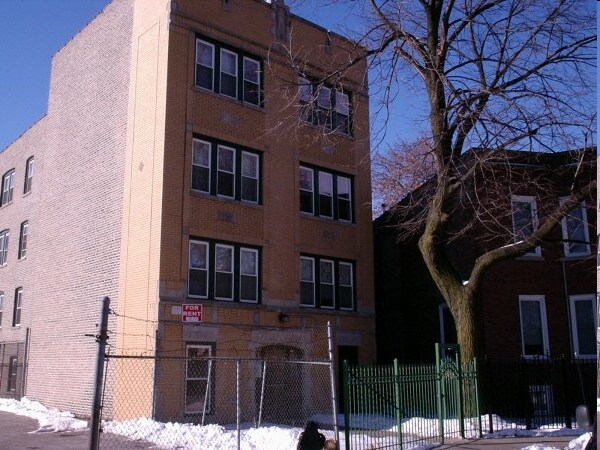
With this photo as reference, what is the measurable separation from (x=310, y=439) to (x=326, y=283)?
38.2ft

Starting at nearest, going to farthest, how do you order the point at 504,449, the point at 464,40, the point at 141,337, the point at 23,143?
1. the point at 504,449
2. the point at 464,40
3. the point at 141,337
4. the point at 23,143

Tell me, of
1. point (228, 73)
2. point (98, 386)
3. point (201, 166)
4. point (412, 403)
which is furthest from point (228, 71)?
point (98, 386)

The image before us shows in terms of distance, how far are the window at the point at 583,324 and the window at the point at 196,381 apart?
461 inches

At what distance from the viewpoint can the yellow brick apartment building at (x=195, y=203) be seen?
60.8ft

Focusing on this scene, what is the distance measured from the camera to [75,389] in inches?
818

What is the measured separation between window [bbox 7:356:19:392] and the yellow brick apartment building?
178 millimetres

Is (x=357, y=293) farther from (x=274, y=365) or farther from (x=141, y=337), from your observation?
(x=141, y=337)

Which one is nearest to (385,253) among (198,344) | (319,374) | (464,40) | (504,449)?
(319,374)

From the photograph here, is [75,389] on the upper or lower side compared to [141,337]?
lower

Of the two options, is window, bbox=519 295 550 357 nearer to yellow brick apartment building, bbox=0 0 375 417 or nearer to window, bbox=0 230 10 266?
yellow brick apartment building, bbox=0 0 375 417

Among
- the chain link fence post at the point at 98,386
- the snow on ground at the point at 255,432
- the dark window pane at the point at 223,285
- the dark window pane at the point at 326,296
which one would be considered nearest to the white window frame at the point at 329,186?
the dark window pane at the point at 326,296

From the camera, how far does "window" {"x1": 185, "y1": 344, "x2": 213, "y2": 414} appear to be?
1772 cm

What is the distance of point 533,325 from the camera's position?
21.8 meters

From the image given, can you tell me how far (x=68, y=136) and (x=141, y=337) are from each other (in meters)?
9.95
